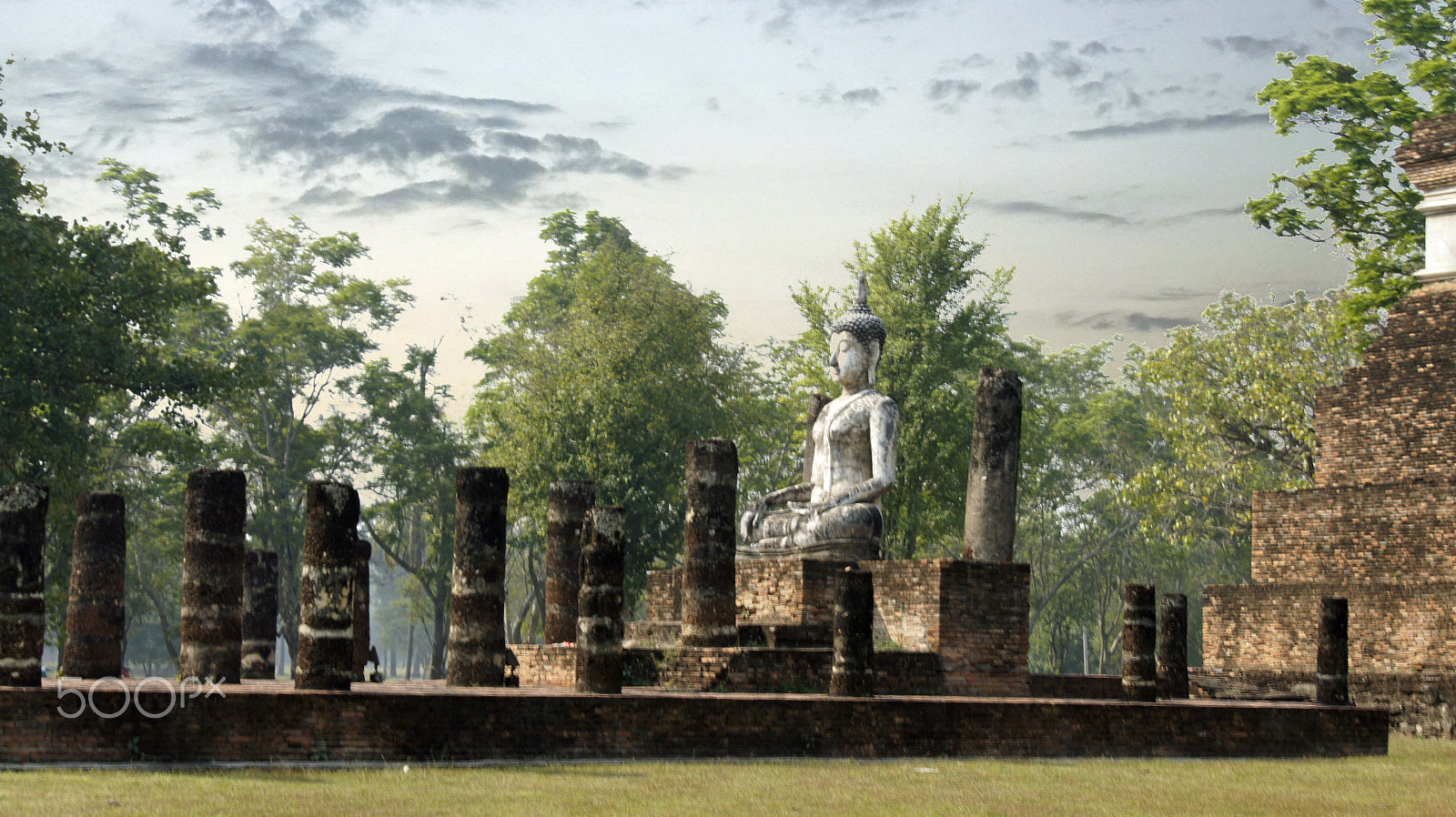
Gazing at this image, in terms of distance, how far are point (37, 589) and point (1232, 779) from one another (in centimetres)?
1084

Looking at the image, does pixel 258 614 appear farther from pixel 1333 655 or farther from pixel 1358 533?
pixel 1358 533

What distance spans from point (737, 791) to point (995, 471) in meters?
8.58

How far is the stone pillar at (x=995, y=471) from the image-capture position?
19.0 meters

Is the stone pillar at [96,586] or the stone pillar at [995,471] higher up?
the stone pillar at [995,471]

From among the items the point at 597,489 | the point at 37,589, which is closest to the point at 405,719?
the point at 37,589

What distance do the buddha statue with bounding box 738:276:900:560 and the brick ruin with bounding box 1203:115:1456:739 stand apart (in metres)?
7.15

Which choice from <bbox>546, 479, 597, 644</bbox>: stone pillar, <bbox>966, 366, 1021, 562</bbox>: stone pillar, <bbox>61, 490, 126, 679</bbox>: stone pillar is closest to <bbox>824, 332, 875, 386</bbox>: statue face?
<bbox>966, 366, 1021, 562</bbox>: stone pillar

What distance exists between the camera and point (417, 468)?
143 ft

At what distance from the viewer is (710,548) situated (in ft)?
57.9

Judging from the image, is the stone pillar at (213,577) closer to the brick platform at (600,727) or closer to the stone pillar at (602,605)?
the brick platform at (600,727)

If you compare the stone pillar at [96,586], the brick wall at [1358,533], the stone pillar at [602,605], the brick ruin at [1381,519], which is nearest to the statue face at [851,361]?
the stone pillar at [602,605]

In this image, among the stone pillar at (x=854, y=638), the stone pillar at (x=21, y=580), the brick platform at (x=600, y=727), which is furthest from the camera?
the stone pillar at (x=854, y=638)

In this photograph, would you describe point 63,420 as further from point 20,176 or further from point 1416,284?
point 1416,284

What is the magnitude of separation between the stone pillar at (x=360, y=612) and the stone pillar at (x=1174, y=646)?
1011 cm
